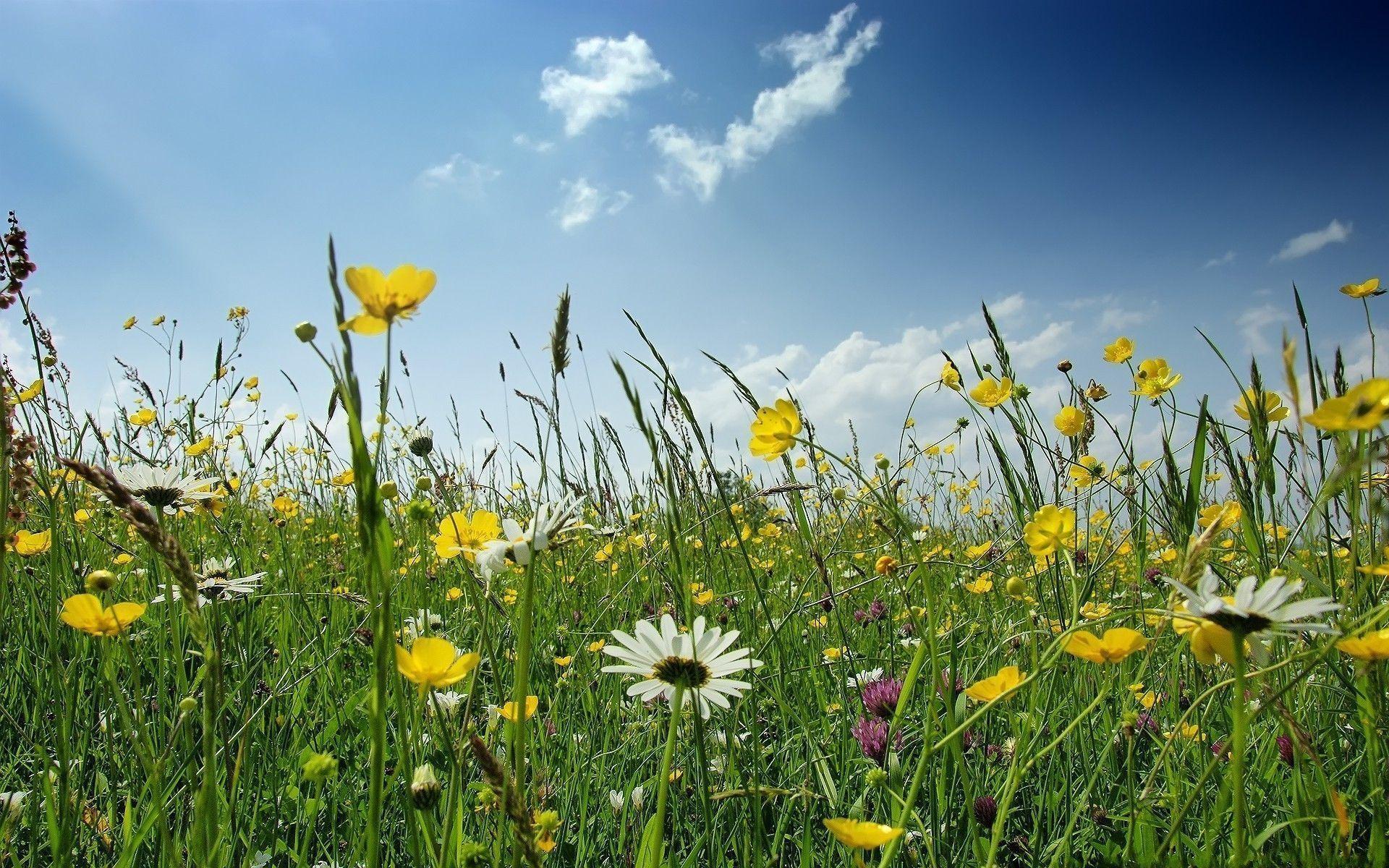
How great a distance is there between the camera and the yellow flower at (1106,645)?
0.79 meters

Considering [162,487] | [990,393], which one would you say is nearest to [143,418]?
[162,487]

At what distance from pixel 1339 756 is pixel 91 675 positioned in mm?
2711

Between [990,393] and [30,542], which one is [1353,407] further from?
[30,542]

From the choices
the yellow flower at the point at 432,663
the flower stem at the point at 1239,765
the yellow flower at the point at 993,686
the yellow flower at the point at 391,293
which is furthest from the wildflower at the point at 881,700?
the yellow flower at the point at 391,293

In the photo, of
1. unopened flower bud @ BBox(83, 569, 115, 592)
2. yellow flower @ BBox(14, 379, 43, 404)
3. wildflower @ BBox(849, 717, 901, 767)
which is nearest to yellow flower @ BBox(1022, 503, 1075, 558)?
wildflower @ BBox(849, 717, 901, 767)

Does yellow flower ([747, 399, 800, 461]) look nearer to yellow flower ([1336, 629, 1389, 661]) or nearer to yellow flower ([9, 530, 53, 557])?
yellow flower ([1336, 629, 1389, 661])

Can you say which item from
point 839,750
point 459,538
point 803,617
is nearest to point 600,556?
point 803,617

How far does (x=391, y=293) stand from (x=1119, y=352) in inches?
78.2

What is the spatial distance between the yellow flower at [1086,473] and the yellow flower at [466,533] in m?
1.36

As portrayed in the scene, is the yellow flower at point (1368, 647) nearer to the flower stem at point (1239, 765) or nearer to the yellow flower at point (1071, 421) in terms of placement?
the flower stem at point (1239, 765)

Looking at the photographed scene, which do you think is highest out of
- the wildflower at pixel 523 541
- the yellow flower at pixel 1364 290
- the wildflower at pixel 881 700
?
the yellow flower at pixel 1364 290

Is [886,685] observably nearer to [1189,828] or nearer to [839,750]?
[839,750]

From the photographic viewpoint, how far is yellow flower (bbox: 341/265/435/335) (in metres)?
0.60

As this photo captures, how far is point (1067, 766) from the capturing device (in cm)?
132
